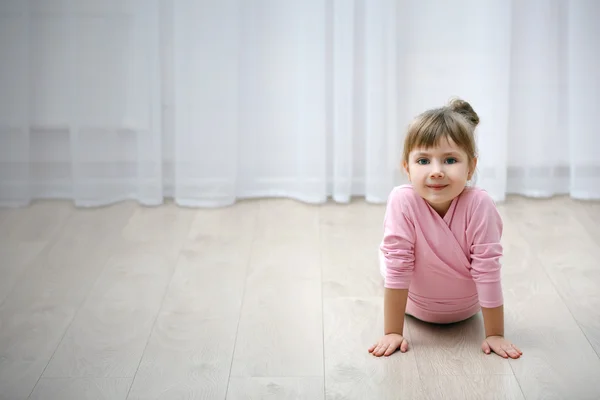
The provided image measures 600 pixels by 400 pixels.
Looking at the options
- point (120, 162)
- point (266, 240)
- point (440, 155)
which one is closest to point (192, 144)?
point (120, 162)

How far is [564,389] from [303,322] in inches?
21.0

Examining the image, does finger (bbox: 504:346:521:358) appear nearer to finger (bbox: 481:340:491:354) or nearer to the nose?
finger (bbox: 481:340:491:354)

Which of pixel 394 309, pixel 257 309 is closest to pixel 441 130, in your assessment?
pixel 394 309

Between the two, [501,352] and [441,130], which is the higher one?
[441,130]

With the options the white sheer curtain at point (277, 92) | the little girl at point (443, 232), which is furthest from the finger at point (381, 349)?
the white sheer curtain at point (277, 92)

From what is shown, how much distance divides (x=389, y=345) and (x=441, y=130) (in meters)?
0.42

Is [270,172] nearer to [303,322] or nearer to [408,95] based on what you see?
[408,95]

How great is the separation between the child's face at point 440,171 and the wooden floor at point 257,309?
0.30 metres

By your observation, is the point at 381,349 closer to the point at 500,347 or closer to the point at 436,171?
the point at 500,347

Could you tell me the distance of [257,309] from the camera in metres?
1.78

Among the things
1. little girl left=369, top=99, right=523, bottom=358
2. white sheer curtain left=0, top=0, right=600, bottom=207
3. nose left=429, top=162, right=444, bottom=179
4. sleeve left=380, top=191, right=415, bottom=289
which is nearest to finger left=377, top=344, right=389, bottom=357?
little girl left=369, top=99, right=523, bottom=358

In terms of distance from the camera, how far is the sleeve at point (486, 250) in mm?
1542

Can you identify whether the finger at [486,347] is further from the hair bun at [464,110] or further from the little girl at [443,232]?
the hair bun at [464,110]

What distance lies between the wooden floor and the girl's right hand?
0.01m
